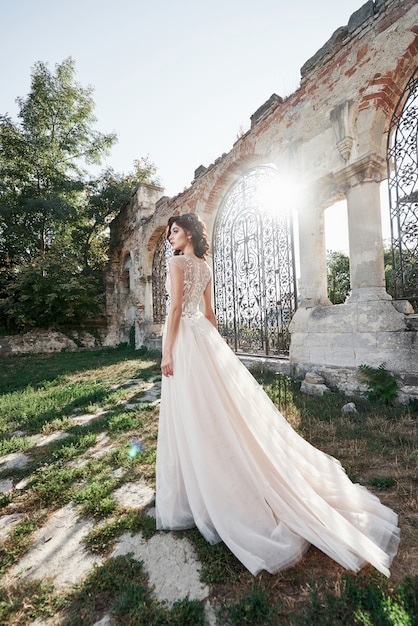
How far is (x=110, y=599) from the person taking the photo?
1.37m

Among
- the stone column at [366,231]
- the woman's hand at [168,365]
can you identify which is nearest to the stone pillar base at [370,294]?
the stone column at [366,231]

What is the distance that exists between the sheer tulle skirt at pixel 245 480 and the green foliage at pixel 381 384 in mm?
2079

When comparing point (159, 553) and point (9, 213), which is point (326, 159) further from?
point (9, 213)

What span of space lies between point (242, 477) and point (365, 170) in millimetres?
4375

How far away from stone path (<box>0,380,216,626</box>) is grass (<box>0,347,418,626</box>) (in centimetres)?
4

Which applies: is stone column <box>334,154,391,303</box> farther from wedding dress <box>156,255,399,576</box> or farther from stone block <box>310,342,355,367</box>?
wedding dress <box>156,255,399,576</box>

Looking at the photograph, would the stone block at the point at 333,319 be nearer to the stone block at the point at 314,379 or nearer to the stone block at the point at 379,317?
the stone block at the point at 379,317

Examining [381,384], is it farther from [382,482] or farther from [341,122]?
[341,122]

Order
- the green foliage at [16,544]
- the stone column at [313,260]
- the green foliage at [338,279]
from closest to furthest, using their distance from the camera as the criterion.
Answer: the green foliage at [16,544] → the stone column at [313,260] → the green foliage at [338,279]

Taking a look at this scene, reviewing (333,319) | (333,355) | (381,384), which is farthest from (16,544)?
(333,319)

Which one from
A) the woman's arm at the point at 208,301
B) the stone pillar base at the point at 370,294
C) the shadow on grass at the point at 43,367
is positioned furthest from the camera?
the shadow on grass at the point at 43,367

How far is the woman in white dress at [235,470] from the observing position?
58.1 inches

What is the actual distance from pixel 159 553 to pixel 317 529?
2.94 feet

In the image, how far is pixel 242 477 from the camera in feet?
5.68
